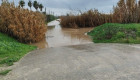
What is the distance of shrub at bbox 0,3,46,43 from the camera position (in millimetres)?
8164

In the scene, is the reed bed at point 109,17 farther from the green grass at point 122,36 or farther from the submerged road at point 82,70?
the submerged road at point 82,70

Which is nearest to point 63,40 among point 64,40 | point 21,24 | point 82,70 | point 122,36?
point 64,40

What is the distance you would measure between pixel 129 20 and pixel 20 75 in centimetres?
1106

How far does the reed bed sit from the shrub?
6876 millimetres

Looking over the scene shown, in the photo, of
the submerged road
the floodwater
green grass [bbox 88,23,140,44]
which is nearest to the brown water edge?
the floodwater

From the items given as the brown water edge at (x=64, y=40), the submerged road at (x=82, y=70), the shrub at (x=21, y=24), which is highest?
the shrub at (x=21, y=24)

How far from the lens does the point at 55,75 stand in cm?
329

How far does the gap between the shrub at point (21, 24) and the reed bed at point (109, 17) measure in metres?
6.88

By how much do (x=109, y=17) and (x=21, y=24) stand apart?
9.92 metres

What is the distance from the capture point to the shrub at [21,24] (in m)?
8.16

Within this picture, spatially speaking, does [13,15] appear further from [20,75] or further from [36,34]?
[20,75]

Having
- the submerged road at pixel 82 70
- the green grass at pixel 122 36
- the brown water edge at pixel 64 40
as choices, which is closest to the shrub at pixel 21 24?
the brown water edge at pixel 64 40

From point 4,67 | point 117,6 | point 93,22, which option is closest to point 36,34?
point 4,67

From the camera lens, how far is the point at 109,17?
15062 millimetres
